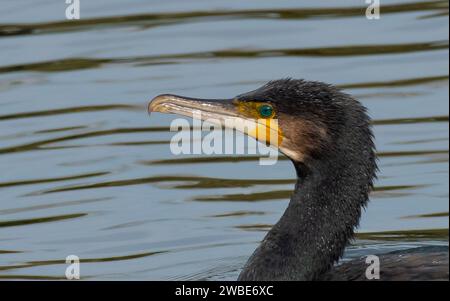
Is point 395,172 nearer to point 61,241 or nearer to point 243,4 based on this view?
point 61,241

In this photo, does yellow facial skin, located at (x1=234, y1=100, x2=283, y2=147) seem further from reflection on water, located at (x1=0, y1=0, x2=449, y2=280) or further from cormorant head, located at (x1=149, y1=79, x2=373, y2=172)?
reflection on water, located at (x1=0, y1=0, x2=449, y2=280)

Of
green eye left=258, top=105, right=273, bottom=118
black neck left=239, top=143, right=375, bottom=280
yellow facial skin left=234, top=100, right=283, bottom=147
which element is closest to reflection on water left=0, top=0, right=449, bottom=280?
black neck left=239, top=143, right=375, bottom=280

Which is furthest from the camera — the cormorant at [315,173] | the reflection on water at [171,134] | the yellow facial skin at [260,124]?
the reflection on water at [171,134]

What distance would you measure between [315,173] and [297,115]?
372 mm

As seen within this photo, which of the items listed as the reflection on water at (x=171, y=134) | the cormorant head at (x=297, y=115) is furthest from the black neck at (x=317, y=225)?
the reflection on water at (x=171, y=134)

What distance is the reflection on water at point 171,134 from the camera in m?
12.1

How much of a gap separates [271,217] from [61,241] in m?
1.50

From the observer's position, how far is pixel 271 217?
12.5 m

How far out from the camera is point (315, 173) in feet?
35.7

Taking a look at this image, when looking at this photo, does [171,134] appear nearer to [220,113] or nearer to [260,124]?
[220,113]

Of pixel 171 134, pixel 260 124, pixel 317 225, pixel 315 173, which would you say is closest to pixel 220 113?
pixel 260 124

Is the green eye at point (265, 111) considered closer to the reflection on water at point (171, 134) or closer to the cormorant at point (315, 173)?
the cormorant at point (315, 173)

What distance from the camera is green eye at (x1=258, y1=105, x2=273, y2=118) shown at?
11055 millimetres

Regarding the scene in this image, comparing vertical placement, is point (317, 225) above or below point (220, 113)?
below
